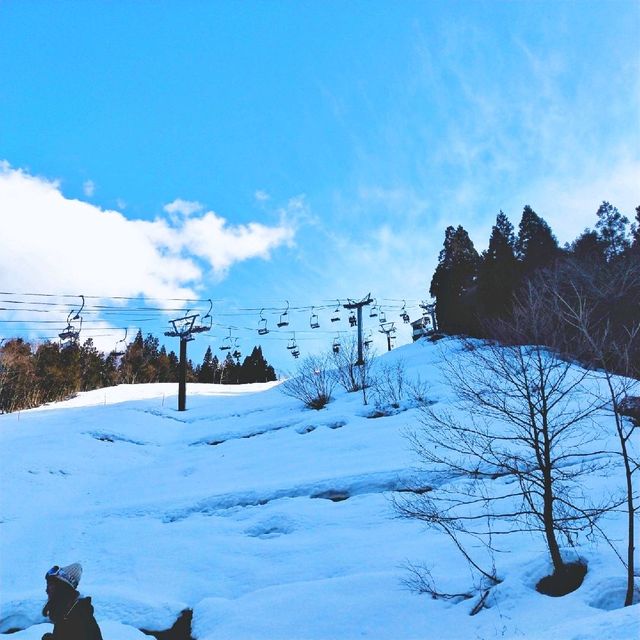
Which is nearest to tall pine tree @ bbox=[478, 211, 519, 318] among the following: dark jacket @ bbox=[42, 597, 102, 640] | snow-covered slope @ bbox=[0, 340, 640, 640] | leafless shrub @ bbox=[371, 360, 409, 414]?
leafless shrub @ bbox=[371, 360, 409, 414]

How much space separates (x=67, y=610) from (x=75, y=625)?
145 mm

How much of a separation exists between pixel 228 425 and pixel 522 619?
54.0 ft

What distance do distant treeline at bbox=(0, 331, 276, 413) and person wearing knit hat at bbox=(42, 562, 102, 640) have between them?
2257cm

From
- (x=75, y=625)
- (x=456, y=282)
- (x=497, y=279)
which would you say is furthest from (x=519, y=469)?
(x=456, y=282)

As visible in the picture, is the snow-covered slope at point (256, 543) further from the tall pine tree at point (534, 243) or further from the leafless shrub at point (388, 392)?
the tall pine tree at point (534, 243)

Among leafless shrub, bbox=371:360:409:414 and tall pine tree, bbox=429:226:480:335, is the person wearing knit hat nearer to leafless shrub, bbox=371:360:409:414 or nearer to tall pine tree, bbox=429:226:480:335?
leafless shrub, bbox=371:360:409:414

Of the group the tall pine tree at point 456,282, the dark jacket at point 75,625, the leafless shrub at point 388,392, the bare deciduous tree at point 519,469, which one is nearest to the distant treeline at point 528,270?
the tall pine tree at point 456,282

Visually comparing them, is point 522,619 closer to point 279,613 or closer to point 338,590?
point 338,590

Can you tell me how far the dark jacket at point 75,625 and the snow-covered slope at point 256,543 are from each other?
2611 mm

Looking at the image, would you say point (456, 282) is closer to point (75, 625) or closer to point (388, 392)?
point (388, 392)

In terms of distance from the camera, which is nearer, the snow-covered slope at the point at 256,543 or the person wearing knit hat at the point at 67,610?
the person wearing knit hat at the point at 67,610

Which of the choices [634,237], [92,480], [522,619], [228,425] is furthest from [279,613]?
[634,237]

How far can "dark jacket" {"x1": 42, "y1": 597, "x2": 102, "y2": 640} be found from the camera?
3904 mm

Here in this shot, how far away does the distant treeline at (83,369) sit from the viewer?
4434 centimetres
